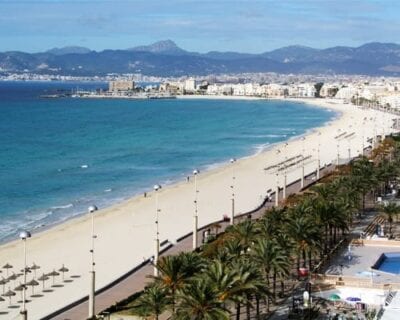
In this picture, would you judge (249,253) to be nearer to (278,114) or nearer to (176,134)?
(176,134)

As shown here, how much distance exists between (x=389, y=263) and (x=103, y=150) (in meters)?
59.6

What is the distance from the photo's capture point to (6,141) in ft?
343

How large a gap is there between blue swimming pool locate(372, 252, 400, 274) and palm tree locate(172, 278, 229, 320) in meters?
15.5

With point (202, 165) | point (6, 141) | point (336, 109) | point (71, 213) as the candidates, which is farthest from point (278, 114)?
point (71, 213)

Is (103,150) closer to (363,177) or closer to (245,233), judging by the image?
(363,177)

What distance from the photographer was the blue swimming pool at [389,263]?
35916mm

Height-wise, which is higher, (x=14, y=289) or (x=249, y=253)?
(x=249, y=253)

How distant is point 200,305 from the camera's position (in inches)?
851

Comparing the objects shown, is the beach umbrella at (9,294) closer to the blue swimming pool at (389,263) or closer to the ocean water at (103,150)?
the ocean water at (103,150)

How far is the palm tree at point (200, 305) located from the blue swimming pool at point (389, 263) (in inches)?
610

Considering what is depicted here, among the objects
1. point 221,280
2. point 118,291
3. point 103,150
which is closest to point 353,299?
point 221,280

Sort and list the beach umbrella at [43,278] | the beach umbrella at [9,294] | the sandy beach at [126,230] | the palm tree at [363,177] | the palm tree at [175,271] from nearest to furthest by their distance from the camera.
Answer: the palm tree at [175,271] < the beach umbrella at [9,294] < the beach umbrella at [43,278] < the sandy beach at [126,230] < the palm tree at [363,177]

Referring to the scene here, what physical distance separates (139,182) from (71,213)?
49.3 ft

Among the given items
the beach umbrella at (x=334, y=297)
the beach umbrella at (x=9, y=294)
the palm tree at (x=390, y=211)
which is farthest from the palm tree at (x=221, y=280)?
the palm tree at (x=390, y=211)
